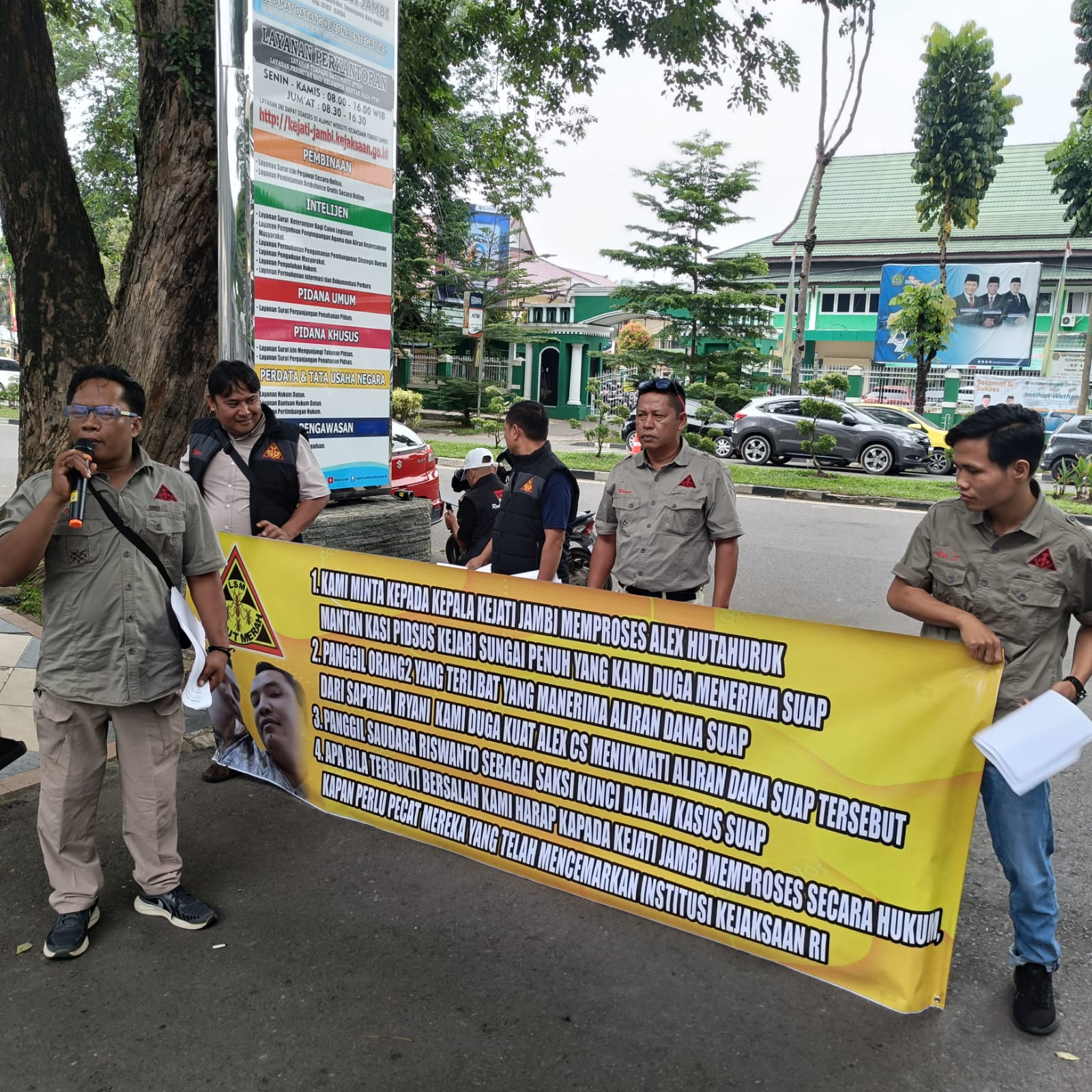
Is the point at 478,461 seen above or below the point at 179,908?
above

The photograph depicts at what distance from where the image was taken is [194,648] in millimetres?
3027

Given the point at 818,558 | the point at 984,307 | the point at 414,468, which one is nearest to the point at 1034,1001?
the point at 818,558

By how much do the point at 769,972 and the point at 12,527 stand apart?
2715mm

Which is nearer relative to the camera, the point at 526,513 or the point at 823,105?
the point at 526,513

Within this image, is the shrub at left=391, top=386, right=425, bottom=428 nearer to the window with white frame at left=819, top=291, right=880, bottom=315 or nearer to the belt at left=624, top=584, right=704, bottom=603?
the belt at left=624, top=584, right=704, bottom=603

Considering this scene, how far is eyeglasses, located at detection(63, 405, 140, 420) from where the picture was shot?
274cm

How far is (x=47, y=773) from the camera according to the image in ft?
9.61

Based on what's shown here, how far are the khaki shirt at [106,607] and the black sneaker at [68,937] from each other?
2.38ft

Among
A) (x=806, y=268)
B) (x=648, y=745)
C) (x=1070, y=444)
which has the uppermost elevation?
(x=806, y=268)

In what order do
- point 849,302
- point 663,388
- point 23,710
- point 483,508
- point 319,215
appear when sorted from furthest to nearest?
point 849,302, point 483,508, point 319,215, point 23,710, point 663,388

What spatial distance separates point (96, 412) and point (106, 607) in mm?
611

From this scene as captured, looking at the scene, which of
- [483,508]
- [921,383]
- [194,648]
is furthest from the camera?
[921,383]

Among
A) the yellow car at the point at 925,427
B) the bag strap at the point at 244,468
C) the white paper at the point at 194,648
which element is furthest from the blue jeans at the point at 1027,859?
the yellow car at the point at 925,427

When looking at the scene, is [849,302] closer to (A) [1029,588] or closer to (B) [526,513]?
(B) [526,513]
